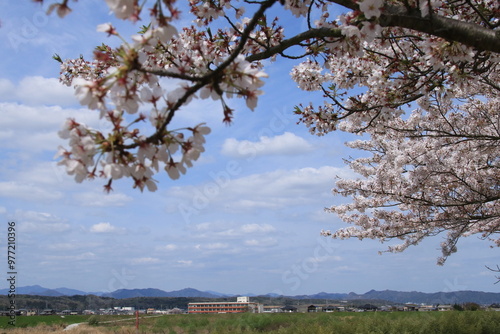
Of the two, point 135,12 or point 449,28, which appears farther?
point 449,28

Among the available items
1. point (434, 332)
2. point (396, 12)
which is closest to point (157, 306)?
point (434, 332)

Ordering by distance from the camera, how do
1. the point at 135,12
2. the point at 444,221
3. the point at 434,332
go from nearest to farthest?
the point at 135,12 → the point at 444,221 → the point at 434,332

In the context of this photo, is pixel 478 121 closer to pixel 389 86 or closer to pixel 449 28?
pixel 389 86

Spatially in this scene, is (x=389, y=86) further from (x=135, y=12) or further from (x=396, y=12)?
(x=135, y=12)

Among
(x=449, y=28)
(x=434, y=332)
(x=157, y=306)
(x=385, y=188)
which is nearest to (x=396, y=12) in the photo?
(x=449, y=28)

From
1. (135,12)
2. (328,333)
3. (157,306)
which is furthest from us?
(157,306)

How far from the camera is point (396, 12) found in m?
2.58

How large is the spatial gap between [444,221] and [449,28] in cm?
695

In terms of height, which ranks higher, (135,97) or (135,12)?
(135,12)

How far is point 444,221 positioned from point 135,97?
8.31 metres

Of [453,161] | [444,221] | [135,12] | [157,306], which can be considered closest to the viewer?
[135,12]

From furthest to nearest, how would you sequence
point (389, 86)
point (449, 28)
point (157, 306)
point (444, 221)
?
point (157, 306) → point (444, 221) → point (389, 86) → point (449, 28)

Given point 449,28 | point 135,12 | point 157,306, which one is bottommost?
point 157,306

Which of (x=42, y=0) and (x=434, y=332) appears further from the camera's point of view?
(x=434, y=332)
